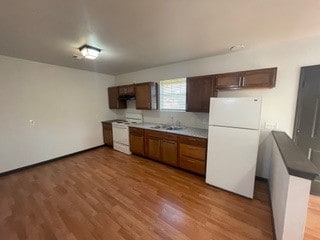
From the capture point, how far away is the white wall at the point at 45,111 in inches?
124

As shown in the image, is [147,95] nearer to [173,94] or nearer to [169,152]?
[173,94]

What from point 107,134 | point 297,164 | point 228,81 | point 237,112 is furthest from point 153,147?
point 297,164

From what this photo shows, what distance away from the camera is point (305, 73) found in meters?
2.28

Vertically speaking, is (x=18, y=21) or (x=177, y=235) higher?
(x=18, y=21)

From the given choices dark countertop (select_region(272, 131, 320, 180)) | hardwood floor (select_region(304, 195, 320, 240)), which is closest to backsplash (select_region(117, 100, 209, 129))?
dark countertop (select_region(272, 131, 320, 180))

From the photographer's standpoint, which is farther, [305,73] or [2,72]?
[2,72]

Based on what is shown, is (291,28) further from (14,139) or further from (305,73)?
(14,139)

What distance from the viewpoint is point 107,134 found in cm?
490

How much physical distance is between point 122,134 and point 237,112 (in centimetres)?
316

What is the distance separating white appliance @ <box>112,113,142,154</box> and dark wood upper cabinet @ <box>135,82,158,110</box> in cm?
65

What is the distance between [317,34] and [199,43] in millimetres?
1649

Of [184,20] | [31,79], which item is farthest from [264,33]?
[31,79]

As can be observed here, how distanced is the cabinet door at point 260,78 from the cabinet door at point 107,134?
3868 mm

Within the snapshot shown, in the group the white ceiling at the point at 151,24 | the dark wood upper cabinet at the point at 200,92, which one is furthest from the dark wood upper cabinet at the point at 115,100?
the dark wood upper cabinet at the point at 200,92
